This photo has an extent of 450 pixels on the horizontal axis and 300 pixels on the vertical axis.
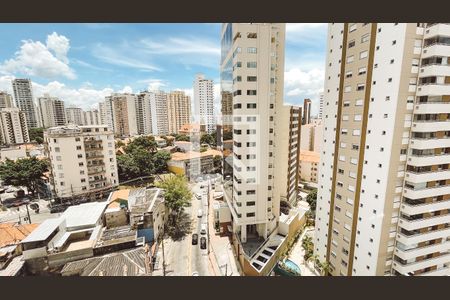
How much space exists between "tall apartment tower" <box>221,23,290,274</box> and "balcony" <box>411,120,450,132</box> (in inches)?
222

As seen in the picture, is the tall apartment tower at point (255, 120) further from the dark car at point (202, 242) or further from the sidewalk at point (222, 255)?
the dark car at point (202, 242)

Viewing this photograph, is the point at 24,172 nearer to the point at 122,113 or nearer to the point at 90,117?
the point at 122,113

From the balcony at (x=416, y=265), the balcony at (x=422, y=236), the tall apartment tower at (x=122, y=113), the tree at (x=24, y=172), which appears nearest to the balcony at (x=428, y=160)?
the balcony at (x=422, y=236)

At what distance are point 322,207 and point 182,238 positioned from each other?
832 cm

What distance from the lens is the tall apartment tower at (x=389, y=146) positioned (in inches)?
288

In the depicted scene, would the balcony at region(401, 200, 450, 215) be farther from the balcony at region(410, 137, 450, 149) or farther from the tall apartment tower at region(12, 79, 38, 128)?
the tall apartment tower at region(12, 79, 38, 128)

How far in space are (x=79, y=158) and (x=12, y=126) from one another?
3223 cm

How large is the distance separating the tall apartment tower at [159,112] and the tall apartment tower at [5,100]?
86.2 ft

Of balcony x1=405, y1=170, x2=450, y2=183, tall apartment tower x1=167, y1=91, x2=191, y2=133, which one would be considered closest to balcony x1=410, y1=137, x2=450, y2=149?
balcony x1=405, y1=170, x2=450, y2=183

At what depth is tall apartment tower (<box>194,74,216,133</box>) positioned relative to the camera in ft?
133

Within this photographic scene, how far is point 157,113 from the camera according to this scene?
45.9 meters

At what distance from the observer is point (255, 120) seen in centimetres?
1127

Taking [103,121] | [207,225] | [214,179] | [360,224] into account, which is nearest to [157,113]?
[103,121]

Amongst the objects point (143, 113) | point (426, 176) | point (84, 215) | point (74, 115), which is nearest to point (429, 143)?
point (426, 176)
